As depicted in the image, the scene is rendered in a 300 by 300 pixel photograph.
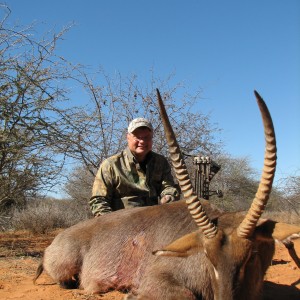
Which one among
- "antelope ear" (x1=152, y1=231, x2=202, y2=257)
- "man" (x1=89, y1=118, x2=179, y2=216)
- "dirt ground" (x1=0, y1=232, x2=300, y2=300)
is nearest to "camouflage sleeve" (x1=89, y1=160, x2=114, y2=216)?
"man" (x1=89, y1=118, x2=179, y2=216)

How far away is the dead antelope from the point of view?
3.68 metres

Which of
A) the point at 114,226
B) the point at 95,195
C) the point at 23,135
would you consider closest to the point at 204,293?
the point at 114,226

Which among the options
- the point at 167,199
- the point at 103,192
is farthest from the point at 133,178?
the point at 167,199

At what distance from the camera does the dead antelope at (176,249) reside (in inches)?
145

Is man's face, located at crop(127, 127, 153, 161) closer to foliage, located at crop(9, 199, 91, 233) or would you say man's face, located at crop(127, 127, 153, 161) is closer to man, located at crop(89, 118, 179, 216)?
man, located at crop(89, 118, 179, 216)

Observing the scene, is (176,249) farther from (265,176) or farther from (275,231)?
(265,176)

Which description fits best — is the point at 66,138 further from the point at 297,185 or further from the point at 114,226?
the point at 297,185

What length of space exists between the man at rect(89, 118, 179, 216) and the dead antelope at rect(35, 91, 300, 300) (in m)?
0.84

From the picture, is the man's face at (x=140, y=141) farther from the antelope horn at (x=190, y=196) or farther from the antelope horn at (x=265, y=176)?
the antelope horn at (x=265, y=176)

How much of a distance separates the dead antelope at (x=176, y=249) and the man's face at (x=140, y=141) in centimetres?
130

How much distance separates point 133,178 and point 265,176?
336 cm

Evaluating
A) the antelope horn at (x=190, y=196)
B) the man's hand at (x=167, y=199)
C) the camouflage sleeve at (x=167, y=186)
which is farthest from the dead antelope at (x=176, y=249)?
the camouflage sleeve at (x=167, y=186)

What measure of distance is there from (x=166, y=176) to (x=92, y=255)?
2038 mm

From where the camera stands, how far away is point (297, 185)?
1448 cm
